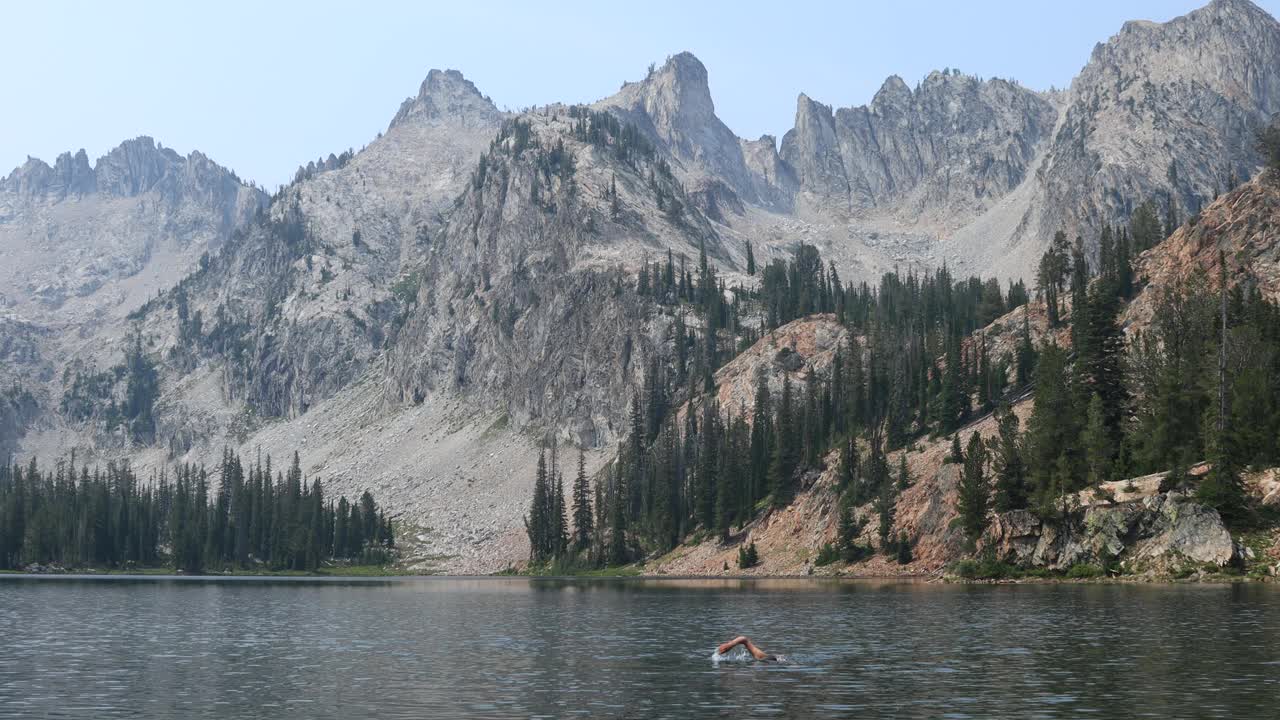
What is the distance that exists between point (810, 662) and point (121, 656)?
38.0 m

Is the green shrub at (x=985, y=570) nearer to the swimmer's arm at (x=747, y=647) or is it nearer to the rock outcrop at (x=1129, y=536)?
the rock outcrop at (x=1129, y=536)

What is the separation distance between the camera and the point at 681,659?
202 ft

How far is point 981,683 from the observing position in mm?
47875

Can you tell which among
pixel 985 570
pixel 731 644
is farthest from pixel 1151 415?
pixel 731 644

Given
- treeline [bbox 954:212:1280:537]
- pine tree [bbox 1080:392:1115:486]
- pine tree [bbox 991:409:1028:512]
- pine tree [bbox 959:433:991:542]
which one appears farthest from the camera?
pine tree [bbox 991:409:1028:512]

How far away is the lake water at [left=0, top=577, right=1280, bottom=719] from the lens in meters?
43.8

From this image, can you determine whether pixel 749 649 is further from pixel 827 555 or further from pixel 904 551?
pixel 827 555

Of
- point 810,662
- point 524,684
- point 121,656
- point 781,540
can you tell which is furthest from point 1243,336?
point 121,656

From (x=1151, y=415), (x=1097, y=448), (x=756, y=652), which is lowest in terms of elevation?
(x=756, y=652)

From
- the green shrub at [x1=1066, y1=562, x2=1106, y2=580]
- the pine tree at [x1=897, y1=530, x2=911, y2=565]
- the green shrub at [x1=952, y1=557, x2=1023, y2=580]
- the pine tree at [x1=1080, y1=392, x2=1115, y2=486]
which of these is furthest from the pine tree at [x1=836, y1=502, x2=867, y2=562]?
the green shrub at [x1=1066, y1=562, x2=1106, y2=580]

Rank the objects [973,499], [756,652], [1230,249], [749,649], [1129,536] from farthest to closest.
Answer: [1230,249], [973,499], [1129,536], [749,649], [756,652]

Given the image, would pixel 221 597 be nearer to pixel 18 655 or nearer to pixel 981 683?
pixel 18 655

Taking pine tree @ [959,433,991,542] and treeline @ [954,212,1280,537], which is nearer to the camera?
treeline @ [954,212,1280,537]

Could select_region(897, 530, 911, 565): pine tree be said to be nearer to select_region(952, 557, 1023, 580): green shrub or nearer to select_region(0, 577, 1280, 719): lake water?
select_region(952, 557, 1023, 580): green shrub
